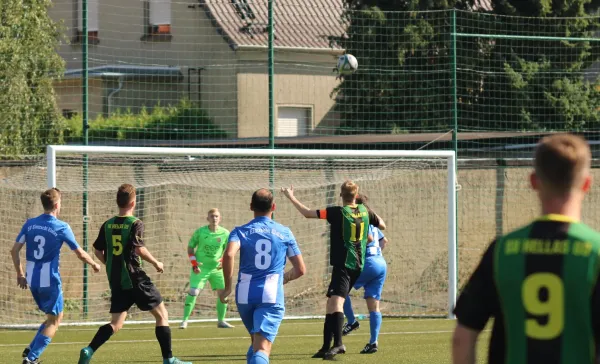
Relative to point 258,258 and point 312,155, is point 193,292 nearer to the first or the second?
point 312,155

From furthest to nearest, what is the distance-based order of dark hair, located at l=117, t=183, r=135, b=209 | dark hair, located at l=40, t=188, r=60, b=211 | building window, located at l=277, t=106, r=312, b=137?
building window, located at l=277, t=106, r=312, b=137 < dark hair, located at l=40, t=188, r=60, b=211 < dark hair, located at l=117, t=183, r=135, b=209

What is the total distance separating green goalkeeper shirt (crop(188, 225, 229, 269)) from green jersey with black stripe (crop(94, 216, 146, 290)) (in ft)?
16.5

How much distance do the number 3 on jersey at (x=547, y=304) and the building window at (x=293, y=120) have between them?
69.6 ft

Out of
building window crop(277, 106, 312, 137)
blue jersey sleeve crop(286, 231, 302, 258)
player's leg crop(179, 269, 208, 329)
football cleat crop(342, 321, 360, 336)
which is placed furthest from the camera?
building window crop(277, 106, 312, 137)

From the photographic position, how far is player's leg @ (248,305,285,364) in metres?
7.71

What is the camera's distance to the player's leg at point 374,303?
11.4m

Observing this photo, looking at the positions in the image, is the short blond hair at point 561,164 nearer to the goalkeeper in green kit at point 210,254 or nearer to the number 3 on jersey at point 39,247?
the number 3 on jersey at point 39,247

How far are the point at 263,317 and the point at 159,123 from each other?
45.0 ft

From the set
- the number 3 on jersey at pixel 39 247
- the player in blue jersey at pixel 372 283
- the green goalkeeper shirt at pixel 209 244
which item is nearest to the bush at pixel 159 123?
the green goalkeeper shirt at pixel 209 244

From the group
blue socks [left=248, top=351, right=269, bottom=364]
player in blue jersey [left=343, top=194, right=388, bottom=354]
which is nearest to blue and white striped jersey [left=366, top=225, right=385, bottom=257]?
player in blue jersey [left=343, top=194, right=388, bottom=354]

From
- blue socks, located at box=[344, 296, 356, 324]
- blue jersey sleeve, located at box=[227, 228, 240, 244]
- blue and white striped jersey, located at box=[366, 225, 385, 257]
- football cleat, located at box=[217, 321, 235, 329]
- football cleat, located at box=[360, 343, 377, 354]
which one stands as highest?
blue jersey sleeve, located at box=[227, 228, 240, 244]

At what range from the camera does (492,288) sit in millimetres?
3533

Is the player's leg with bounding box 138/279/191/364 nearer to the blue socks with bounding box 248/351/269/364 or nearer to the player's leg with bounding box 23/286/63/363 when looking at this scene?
the player's leg with bounding box 23/286/63/363

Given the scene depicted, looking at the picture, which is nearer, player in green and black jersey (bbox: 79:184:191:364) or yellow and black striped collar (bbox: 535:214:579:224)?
yellow and black striped collar (bbox: 535:214:579:224)
